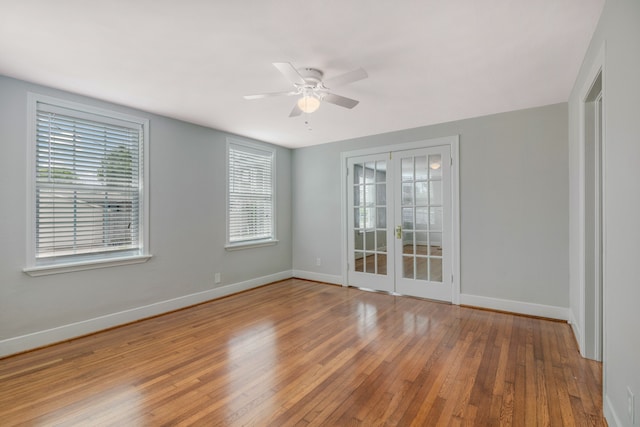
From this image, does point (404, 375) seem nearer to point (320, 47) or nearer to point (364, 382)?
point (364, 382)

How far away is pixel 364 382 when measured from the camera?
7.34ft

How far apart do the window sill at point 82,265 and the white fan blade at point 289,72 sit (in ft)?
8.92

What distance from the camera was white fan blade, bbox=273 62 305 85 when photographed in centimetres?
214

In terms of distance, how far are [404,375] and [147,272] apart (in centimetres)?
312

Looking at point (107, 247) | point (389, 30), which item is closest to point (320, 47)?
point (389, 30)

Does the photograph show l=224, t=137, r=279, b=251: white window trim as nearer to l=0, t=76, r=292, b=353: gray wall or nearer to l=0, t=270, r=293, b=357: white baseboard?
l=0, t=76, r=292, b=353: gray wall

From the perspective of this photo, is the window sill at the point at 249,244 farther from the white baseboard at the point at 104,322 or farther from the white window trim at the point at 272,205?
the white baseboard at the point at 104,322

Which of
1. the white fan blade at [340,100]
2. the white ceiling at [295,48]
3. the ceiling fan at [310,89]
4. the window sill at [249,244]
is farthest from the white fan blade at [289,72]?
the window sill at [249,244]

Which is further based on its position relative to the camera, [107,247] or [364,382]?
[107,247]

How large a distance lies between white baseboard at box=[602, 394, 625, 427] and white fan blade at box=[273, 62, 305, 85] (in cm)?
285

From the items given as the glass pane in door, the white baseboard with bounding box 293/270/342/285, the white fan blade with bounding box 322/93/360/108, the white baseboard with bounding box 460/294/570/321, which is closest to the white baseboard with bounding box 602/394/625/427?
the white baseboard with bounding box 460/294/570/321

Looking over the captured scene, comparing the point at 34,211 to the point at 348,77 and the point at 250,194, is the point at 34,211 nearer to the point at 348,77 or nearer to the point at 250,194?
the point at 250,194

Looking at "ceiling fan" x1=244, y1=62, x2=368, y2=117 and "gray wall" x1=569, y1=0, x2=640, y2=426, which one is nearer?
"gray wall" x1=569, y1=0, x2=640, y2=426

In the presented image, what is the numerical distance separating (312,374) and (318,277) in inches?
120
